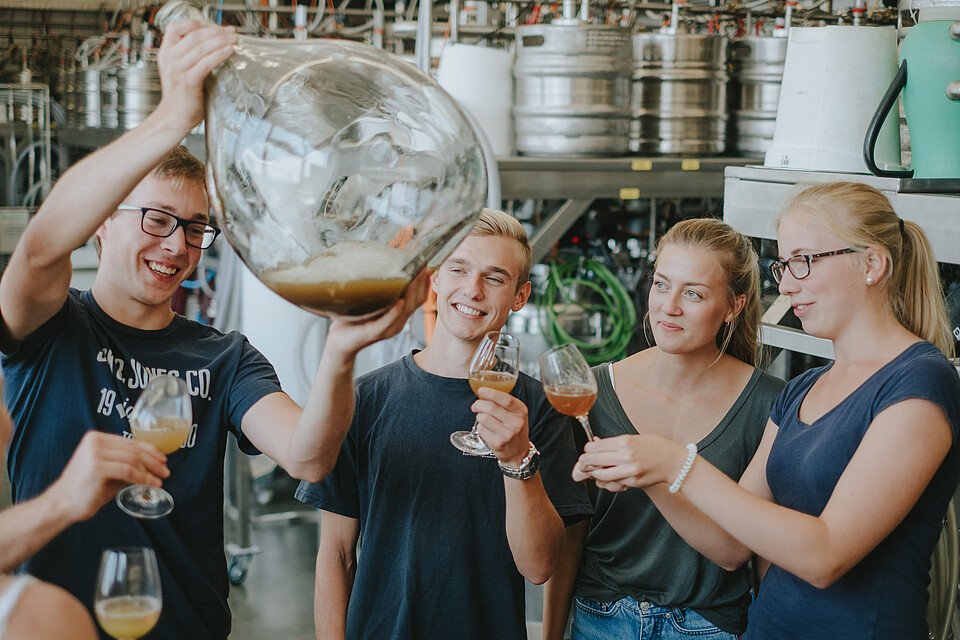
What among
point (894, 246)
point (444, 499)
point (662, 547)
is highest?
point (894, 246)

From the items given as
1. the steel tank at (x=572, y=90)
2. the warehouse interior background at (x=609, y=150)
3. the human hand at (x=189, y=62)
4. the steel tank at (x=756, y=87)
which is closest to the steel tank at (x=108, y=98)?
the warehouse interior background at (x=609, y=150)

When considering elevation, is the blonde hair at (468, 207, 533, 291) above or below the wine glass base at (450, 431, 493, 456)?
above

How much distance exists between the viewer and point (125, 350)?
1.53 m

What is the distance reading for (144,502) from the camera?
134 centimetres

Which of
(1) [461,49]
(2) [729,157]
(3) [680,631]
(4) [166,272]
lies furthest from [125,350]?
(2) [729,157]

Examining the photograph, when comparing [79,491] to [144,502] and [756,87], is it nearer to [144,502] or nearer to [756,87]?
[144,502]

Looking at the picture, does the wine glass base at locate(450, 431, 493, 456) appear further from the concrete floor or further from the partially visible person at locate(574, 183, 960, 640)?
the concrete floor

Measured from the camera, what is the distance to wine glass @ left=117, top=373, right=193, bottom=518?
1.34 m

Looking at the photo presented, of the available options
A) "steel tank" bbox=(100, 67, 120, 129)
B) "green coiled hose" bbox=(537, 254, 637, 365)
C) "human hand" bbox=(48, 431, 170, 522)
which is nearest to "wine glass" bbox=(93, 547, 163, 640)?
"human hand" bbox=(48, 431, 170, 522)

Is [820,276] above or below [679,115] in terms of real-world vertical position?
below

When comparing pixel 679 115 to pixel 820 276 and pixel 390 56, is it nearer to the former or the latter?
pixel 820 276

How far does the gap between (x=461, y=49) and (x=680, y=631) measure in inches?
108

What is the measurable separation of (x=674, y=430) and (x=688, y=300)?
24cm

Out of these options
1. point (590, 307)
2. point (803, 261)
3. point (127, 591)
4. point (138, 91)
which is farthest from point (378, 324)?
point (138, 91)
